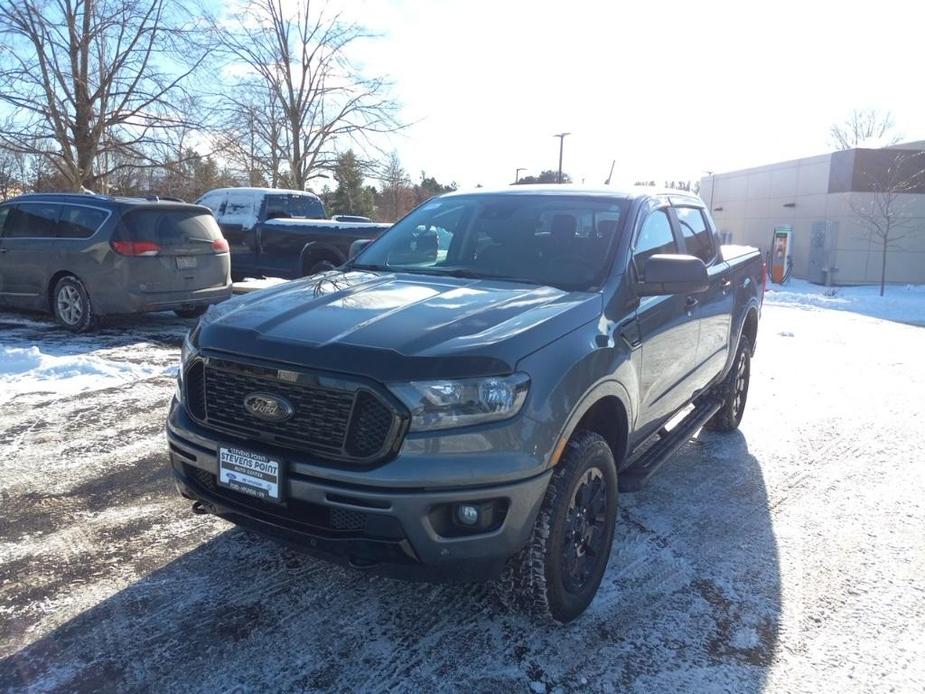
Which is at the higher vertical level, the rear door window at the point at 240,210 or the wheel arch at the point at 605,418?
the rear door window at the point at 240,210

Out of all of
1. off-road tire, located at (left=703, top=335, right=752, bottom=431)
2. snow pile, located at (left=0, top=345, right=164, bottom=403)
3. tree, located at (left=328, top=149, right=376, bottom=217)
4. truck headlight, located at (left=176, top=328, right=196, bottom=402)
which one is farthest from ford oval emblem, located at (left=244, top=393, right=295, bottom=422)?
tree, located at (left=328, top=149, right=376, bottom=217)

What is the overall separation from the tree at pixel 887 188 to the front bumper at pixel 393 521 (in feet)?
85.3

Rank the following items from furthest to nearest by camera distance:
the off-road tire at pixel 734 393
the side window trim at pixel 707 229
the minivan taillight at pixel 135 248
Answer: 1. the minivan taillight at pixel 135 248
2. the off-road tire at pixel 734 393
3. the side window trim at pixel 707 229

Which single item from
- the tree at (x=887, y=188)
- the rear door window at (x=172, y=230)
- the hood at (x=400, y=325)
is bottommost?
the hood at (x=400, y=325)

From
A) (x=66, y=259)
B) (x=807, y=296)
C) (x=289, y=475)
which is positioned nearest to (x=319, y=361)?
(x=289, y=475)

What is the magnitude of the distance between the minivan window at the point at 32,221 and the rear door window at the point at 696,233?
315 inches

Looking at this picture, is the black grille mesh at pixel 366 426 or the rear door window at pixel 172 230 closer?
the black grille mesh at pixel 366 426

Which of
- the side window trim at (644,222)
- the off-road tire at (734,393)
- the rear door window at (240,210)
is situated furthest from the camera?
the rear door window at (240,210)

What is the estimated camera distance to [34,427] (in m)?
5.24

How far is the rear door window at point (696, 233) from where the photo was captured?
15.5ft

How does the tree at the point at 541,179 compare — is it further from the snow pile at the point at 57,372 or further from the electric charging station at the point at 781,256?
the electric charging station at the point at 781,256

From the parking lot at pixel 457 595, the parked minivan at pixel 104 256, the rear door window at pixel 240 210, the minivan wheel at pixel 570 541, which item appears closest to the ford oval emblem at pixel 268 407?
the parking lot at pixel 457 595

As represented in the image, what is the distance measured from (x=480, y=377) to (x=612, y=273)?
4.16 feet

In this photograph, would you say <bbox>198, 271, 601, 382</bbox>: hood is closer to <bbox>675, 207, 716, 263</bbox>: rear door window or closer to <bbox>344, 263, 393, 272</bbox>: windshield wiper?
<bbox>344, 263, 393, 272</bbox>: windshield wiper
